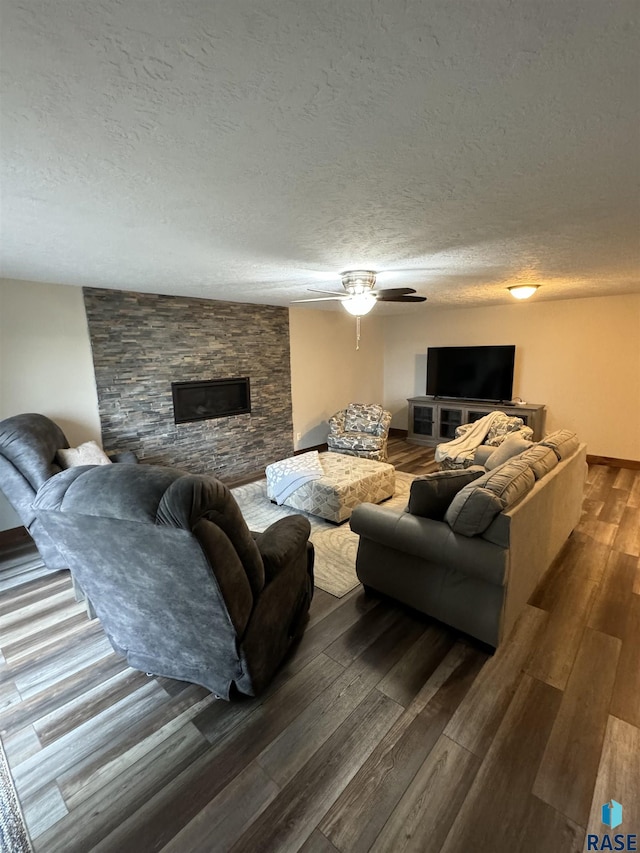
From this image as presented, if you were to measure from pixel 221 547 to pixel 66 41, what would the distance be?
1.45m

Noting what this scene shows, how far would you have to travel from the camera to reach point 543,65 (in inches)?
35.2

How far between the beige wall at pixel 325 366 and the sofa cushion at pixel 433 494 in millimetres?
3825

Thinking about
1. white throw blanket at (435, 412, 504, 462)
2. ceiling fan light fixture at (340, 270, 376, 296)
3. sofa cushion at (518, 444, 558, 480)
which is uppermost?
ceiling fan light fixture at (340, 270, 376, 296)

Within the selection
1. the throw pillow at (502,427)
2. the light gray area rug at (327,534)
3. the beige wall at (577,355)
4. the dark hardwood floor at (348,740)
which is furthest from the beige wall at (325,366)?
the dark hardwood floor at (348,740)

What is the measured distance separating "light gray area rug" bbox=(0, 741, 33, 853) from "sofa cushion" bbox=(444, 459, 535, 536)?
2.13m

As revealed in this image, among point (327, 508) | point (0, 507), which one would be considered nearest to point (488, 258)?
point (327, 508)

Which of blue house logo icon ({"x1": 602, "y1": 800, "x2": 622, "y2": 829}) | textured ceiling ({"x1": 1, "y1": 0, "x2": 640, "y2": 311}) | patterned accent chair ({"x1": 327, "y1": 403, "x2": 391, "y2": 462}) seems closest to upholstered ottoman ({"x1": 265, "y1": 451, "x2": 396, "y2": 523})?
patterned accent chair ({"x1": 327, "y1": 403, "x2": 391, "y2": 462})

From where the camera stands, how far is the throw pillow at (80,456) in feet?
10.3

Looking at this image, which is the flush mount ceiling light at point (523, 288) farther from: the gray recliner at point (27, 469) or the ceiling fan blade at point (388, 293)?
the gray recliner at point (27, 469)

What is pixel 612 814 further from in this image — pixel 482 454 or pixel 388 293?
pixel 482 454

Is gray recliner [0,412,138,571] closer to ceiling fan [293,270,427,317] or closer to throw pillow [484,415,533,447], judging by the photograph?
ceiling fan [293,270,427,317]

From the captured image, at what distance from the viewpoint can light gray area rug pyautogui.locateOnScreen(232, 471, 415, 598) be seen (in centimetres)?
279

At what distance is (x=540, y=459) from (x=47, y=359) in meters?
4.29

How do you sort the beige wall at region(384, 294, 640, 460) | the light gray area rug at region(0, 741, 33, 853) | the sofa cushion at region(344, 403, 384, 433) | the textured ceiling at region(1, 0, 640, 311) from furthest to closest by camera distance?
the sofa cushion at region(344, 403, 384, 433) → the beige wall at region(384, 294, 640, 460) → the light gray area rug at region(0, 741, 33, 853) → the textured ceiling at region(1, 0, 640, 311)
